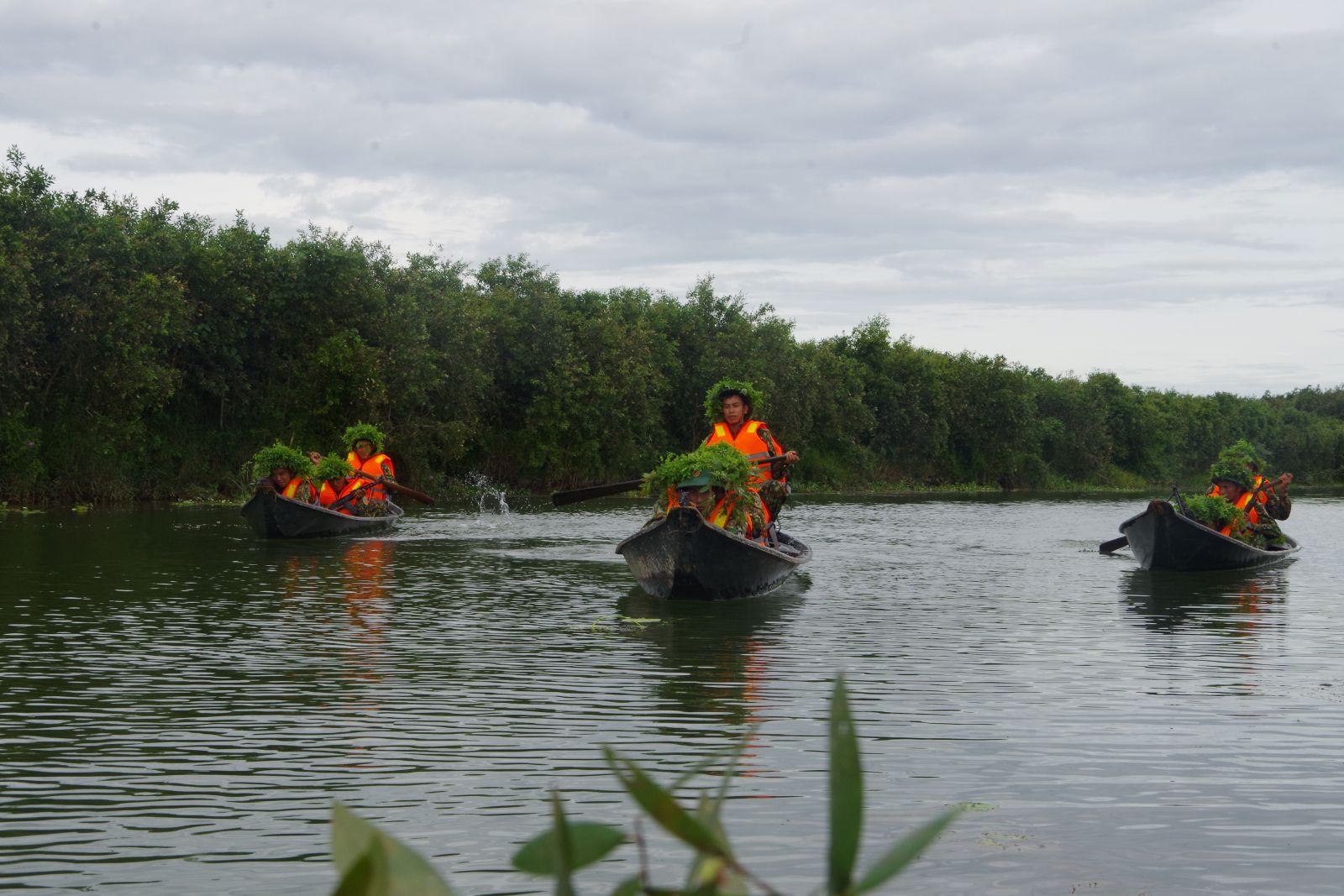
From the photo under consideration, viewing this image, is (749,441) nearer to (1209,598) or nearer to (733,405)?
(733,405)

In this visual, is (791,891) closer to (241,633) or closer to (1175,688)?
(1175,688)

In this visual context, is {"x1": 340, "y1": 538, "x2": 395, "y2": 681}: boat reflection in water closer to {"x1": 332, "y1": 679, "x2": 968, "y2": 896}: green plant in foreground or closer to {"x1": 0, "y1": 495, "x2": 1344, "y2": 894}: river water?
{"x1": 0, "y1": 495, "x2": 1344, "y2": 894}: river water

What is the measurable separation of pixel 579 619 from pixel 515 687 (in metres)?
3.90

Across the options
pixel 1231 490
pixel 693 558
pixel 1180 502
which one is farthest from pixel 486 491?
pixel 693 558

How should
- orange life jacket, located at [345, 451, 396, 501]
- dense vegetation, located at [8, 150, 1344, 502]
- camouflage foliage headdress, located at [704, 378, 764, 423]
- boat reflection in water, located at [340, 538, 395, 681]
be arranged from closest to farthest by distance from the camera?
boat reflection in water, located at [340, 538, 395, 681], camouflage foliage headdress, located at [704, 378, 764, 423], orange life jacket, located at [345, 451, 396, 501], dense vegetation, located at [8, 150, 1344, 502]

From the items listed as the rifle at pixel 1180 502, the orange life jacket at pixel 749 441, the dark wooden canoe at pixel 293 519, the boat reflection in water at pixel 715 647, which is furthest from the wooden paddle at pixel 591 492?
the dark wooden canoe at pixel 293 519

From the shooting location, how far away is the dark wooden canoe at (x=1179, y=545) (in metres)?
18.3

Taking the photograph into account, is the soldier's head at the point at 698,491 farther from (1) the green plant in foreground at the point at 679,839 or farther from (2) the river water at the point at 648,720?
(1) the green plant in foreground at the point at 679,839

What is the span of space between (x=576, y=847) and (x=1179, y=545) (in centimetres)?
1914

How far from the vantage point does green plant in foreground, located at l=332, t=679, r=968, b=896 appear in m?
0.83

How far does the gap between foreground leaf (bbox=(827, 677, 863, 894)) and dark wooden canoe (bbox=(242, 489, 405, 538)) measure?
22087mm

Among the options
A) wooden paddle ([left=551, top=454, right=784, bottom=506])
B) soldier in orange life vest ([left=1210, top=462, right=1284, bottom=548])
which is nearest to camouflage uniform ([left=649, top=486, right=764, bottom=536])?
wooden paddle ([left=551, top=454, right=784, bottom=506])

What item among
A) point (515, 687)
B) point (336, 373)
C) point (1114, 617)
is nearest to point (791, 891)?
point (515, 687)

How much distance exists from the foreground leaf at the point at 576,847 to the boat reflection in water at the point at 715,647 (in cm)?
691
